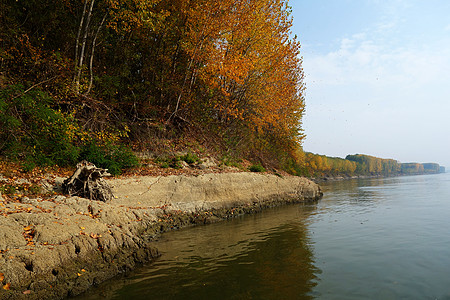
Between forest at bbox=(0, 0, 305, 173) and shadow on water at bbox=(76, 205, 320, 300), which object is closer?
shadow on water at bbox=(76, 205, 320, 300)

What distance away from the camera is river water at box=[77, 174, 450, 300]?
5.35 meters

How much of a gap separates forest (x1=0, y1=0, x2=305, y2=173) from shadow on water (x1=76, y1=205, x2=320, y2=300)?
676 centimetres

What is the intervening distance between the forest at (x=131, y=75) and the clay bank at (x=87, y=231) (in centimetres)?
262

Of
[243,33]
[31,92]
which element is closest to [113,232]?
[31,92]

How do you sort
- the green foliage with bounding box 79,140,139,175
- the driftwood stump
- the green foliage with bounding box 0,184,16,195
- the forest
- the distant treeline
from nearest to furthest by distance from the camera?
the green foliage with bounding box 0,184,16,195
the driftwood stump
the forest
the green foliage with bounding box 79,140,139,175
the distant treeline

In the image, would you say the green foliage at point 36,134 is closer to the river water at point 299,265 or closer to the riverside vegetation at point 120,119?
the riverside vegetation at point 120,119

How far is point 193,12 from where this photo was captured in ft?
55.6

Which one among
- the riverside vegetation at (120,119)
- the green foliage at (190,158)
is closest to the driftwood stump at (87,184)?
the riverside vegetation at (120,119)

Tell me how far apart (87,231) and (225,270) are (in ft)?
12.9

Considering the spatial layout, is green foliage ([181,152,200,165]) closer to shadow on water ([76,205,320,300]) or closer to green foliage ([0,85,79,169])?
green foliage ([0,85,79,169])

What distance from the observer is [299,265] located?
22.4 feet

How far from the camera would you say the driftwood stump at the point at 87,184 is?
10.3 meters

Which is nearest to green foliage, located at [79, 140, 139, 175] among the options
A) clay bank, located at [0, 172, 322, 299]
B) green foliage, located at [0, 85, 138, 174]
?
green foliage, located at [0, 85, 138, 174]

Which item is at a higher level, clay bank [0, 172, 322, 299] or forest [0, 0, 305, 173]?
forest [0, 0, 305, 173]
